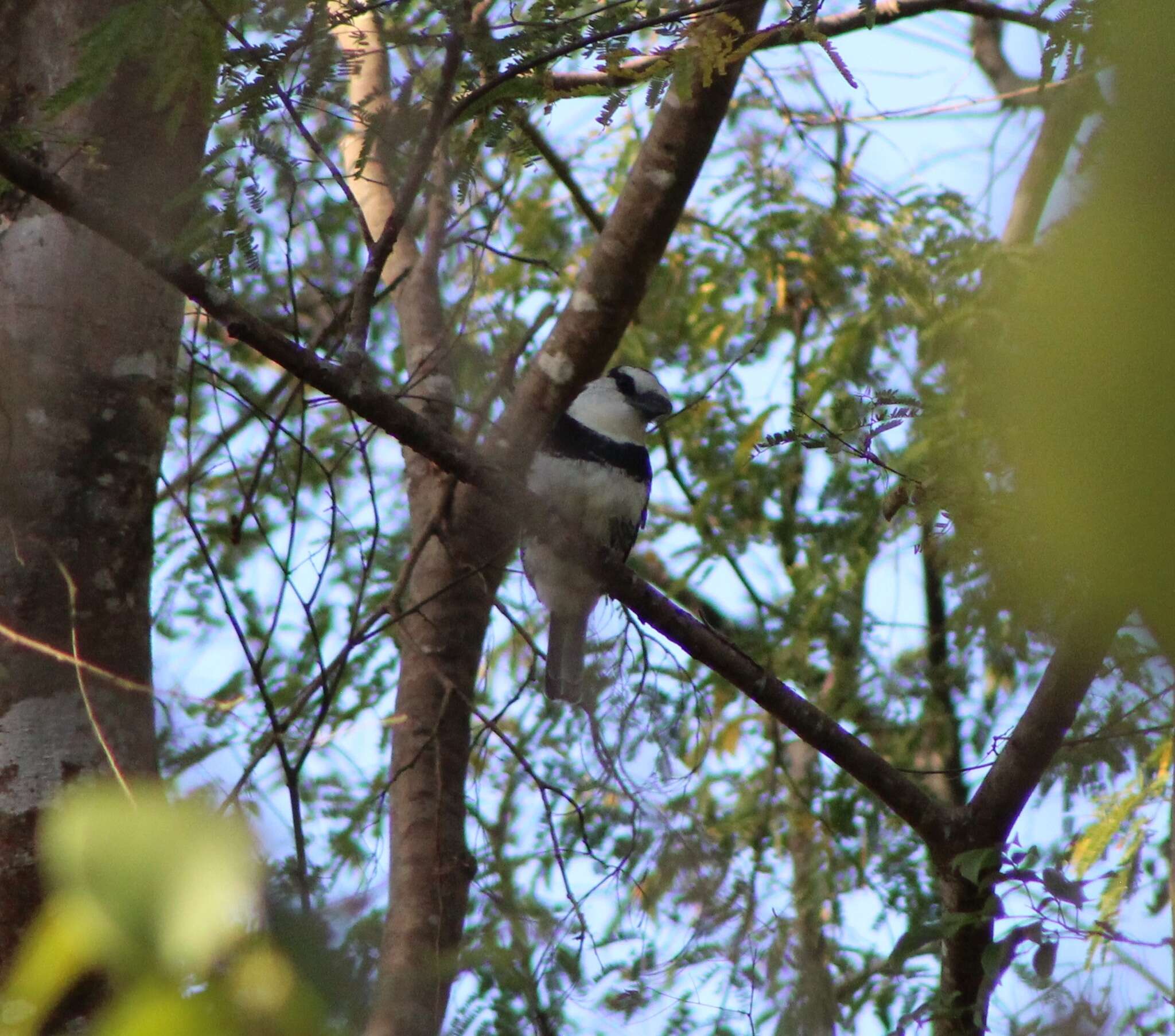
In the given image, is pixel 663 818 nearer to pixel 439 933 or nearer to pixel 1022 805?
pixel 439 933

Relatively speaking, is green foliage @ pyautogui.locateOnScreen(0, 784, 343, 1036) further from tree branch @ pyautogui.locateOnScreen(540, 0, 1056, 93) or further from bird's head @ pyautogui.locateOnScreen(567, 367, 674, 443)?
bird's head @ pyautogui.locateOnScreen(567, 367, 674, 443)

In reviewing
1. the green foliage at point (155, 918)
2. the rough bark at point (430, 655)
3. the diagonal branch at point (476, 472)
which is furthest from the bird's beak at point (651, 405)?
the green foliage at point (155, 918)

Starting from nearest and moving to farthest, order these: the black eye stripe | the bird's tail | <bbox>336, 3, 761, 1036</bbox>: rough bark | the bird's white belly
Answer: <bbox>336, 3, 761, 1036</bbox>: rough bark, the bird's white belly, the bird's tail, the black eye stripe

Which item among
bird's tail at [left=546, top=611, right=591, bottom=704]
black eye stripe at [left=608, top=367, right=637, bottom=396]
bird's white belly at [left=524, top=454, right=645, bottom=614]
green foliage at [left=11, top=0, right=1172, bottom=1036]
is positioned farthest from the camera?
black eye stripe at [left=608, top=367, right=637, bottom=396]

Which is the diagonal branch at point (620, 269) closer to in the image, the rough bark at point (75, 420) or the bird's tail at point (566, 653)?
the bird's tail at point (566, 653)

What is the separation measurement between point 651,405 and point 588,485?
0.36 metres

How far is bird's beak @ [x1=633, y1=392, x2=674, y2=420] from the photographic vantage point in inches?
150

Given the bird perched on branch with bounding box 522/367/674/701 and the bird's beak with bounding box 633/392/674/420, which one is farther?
the bird's beak with bounding box 633/392/674/420

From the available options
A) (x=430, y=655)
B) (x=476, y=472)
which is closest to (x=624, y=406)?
(x=430, y=655)

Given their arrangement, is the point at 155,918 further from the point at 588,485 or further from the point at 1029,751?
the point at 588,485

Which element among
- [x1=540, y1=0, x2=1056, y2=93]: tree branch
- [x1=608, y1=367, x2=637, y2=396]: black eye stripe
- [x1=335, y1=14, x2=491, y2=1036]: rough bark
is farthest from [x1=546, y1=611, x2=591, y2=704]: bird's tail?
[x1=540, y1=0, x2=1056, y2=93]: tree branch

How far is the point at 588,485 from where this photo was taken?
3.61 m

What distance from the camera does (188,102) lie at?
2.26 meters

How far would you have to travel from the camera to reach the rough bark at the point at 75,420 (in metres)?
2.01
